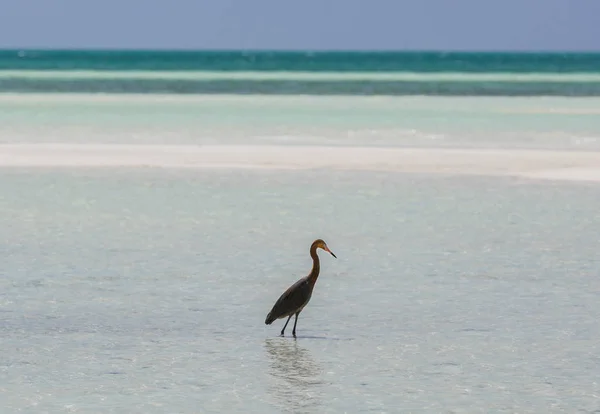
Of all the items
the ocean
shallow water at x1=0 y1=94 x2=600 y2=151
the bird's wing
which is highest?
the bird's wing

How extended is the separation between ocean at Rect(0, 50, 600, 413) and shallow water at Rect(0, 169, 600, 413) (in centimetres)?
2

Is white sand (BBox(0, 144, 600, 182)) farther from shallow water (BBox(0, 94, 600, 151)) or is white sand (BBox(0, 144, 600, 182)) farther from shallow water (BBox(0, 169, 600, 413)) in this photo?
shallow water (BBox(0, 169, 600, 413))

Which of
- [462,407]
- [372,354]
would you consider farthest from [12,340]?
[462,407]

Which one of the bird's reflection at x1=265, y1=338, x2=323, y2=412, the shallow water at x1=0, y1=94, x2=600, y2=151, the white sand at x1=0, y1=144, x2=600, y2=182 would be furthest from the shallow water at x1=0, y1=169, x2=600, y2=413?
the shallow water at x1=0, y1=94, x2=600, y2=151

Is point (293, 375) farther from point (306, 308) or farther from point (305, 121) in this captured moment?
point (305, 121)

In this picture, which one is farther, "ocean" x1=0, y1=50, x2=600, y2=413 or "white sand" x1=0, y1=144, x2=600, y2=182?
"white sand" x1=0, y1=144, x2=600, y2=182

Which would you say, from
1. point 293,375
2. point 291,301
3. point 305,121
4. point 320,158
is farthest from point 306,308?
point 305,121

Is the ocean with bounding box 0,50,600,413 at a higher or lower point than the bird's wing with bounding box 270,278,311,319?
lower

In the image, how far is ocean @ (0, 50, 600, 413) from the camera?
23.1 feet

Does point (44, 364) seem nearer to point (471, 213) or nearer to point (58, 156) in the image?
point (471, 213)

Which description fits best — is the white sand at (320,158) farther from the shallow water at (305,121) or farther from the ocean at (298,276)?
the shallow water at (305,121)

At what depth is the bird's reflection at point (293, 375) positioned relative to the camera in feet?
21.9

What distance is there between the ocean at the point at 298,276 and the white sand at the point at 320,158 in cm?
7

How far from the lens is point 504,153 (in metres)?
23.4
